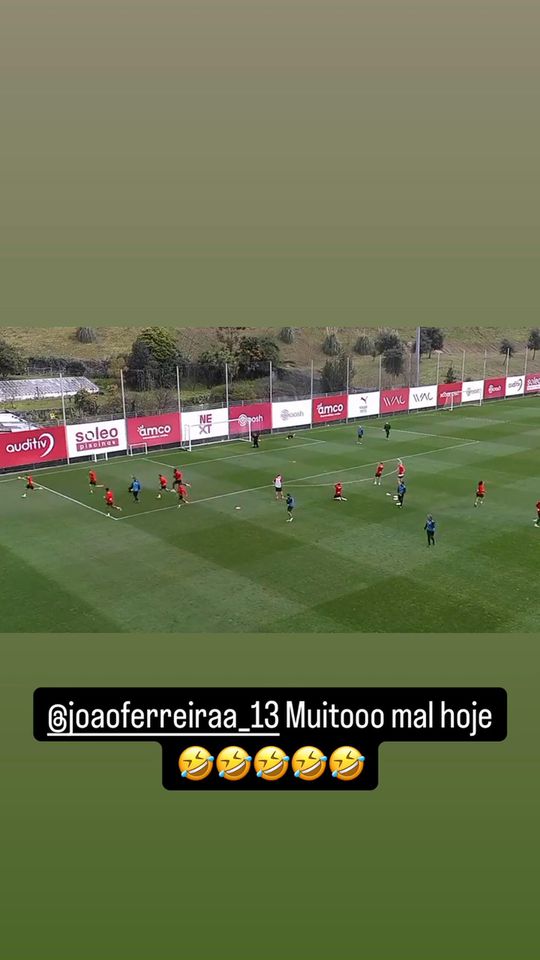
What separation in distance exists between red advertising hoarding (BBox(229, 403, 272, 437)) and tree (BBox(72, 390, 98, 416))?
58.7 feet

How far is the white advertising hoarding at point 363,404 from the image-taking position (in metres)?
61.2

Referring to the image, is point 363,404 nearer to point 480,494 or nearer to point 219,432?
point 219,432

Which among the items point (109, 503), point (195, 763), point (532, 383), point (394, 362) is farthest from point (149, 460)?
point (394, 362)

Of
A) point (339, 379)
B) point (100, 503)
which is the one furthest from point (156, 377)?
point (100, 503)

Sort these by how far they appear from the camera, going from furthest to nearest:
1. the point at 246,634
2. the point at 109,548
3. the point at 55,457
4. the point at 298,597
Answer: the point at 55,457 < the point at 109,548 < the point at 298,597 < the point at 246,634

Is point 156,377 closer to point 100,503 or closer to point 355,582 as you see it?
point 100,503

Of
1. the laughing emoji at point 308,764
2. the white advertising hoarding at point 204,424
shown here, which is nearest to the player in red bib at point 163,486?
the white advertising hoarding at point 204,424

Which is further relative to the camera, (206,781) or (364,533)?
(364,533)

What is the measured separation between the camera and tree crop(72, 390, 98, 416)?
212 feet

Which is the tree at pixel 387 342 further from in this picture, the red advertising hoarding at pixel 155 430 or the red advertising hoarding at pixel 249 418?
the red advertising hoarding at pixel 155 430

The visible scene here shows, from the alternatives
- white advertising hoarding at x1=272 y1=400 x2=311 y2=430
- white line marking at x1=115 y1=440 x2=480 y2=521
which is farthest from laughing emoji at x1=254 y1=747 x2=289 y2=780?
white advertising hoarding at x1=272 y1=400 x2=311 y2=430

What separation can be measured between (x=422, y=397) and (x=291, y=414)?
1800cm

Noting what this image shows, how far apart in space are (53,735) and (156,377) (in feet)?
235

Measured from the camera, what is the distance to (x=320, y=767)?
39.5ft
